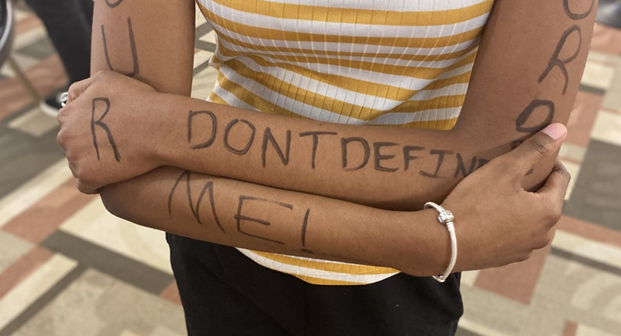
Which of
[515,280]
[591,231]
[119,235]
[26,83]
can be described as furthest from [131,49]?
[26,83]

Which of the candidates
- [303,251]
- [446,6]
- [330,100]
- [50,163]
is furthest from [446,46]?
[50,163]

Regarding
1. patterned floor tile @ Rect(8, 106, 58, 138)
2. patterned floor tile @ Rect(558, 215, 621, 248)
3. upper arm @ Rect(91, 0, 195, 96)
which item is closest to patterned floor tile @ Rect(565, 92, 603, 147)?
patterned floor tile @ Rect(558, 215, 621, 248)

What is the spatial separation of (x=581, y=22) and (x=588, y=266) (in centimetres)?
133

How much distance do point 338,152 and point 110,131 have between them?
0.28 metres

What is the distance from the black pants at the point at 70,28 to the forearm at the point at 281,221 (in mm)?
1620

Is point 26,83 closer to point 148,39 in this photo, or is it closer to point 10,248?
point 10,248

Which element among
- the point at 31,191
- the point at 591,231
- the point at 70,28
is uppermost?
the point at 70,28

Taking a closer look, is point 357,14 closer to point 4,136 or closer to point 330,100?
point 330,100

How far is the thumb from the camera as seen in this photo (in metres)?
0.53

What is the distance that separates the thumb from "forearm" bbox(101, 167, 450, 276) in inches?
4.2

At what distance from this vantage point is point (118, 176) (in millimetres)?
608

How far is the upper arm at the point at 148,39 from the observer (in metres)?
0.62

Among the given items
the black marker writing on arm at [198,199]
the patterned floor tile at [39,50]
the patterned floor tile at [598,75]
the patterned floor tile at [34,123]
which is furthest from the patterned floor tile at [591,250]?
the patterned floor tile at [39,50]

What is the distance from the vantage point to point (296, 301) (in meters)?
0.74
